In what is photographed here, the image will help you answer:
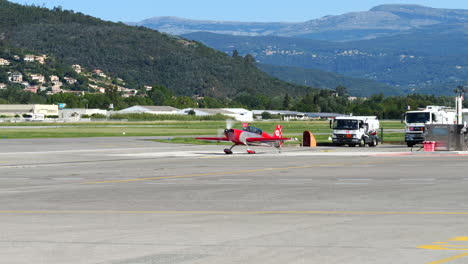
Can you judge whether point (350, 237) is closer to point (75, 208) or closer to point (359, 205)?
point (359, 205)

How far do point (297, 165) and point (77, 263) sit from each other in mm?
26607

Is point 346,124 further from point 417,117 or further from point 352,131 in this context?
point 417,117

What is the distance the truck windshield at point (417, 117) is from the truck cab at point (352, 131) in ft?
10.8

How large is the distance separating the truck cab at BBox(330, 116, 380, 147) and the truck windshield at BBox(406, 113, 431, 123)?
329 cm

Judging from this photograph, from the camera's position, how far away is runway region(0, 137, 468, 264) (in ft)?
44.1

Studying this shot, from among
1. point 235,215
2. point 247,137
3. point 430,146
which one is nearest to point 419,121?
point 430,146

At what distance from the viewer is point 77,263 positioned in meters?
12.6

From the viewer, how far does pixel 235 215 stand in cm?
1878

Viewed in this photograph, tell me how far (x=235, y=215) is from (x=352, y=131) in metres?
45.1

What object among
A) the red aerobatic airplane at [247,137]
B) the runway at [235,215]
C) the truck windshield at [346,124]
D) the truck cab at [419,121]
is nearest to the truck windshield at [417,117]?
the truck cab at [419,121]

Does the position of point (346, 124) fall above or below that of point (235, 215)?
above

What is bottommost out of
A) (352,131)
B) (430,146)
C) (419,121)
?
(430,146)

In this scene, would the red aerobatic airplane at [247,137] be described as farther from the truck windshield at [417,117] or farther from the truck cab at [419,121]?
the truck windshield at [417,117]

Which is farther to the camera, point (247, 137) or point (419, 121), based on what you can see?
point (419, 121)
